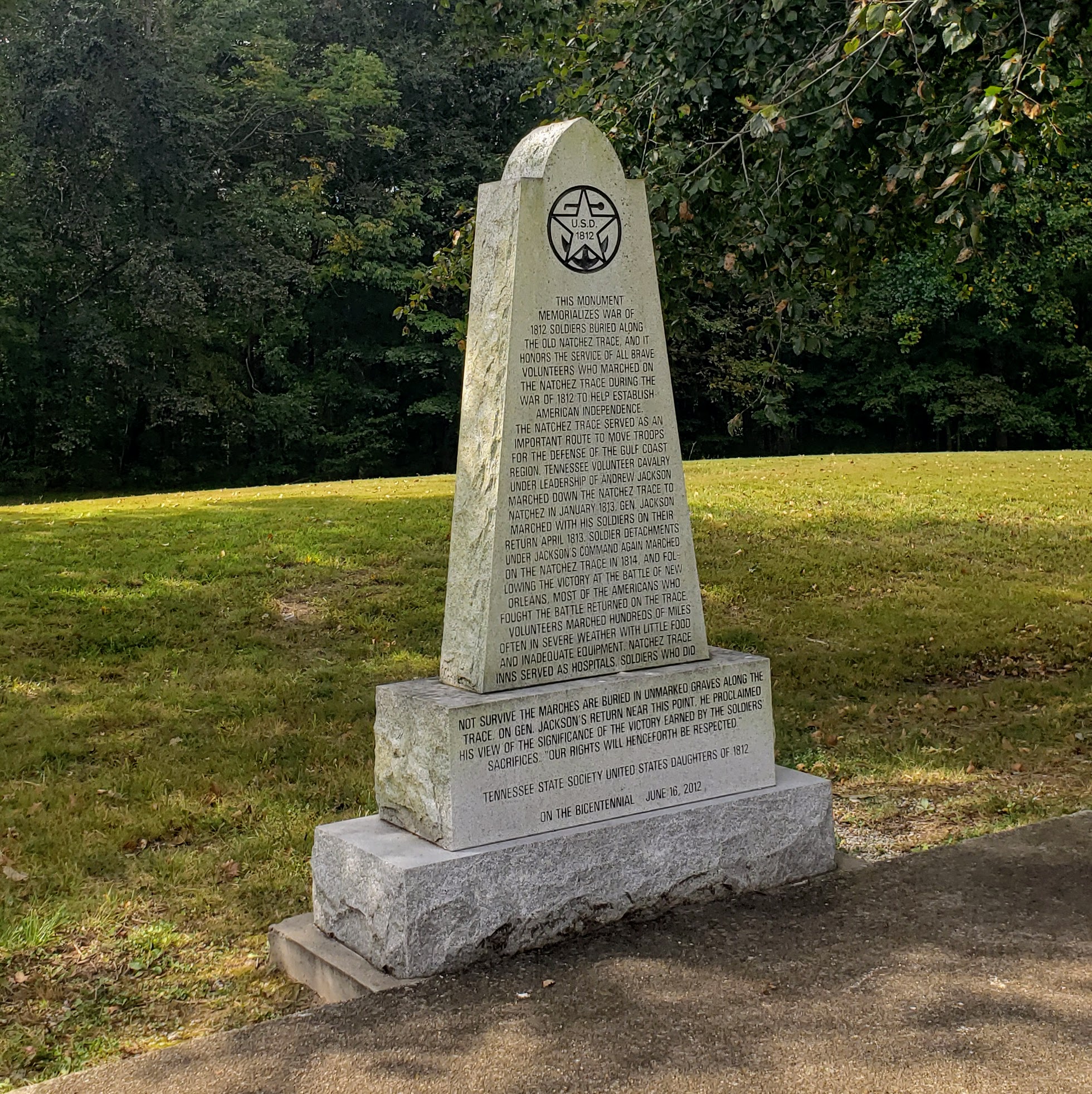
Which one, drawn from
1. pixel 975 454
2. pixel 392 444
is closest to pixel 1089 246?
pixel 975 454

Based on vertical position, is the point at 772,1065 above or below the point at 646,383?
below

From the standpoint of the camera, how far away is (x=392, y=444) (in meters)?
34.7

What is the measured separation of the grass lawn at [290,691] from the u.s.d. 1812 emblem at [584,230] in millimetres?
2866

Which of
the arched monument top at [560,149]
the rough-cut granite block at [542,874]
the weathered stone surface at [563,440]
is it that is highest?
the arched monument top at [560,149]

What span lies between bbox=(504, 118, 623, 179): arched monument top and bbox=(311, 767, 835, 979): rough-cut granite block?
7.93 ft

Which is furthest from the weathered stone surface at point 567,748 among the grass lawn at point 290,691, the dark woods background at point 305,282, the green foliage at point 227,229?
the green foliage at point 227,229

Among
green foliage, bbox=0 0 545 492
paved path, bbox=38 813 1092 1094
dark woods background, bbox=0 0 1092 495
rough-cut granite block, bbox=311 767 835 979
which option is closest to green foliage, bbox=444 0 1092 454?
rough-cut granite block, bbox=311 767 835 979

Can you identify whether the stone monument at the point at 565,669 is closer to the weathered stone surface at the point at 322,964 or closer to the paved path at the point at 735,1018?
the weathered stone surface at the point at 322,964

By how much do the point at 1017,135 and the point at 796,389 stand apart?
30235 mm

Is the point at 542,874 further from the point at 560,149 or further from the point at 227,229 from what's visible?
the point at 227,229

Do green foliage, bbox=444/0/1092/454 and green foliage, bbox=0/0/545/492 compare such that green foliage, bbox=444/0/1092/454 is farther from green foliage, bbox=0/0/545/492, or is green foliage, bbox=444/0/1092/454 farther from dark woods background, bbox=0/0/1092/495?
green foliage, bbox=0/0/545/492

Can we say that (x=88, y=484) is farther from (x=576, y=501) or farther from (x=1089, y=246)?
(x=576, y=501)

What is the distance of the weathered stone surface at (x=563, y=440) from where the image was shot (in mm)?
4570

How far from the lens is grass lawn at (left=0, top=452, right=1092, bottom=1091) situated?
5004 mm
